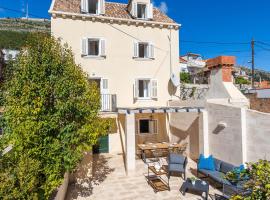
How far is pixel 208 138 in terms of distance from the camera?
15.0 meters

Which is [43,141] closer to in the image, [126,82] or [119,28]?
[126,82]

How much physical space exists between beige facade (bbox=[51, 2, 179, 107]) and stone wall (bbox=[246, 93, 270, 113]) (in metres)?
6.81

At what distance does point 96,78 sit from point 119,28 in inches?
200

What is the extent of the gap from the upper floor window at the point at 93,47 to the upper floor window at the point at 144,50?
3.09 m

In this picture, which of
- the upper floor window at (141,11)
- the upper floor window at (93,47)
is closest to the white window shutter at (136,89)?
the upper floor window at (93,47)

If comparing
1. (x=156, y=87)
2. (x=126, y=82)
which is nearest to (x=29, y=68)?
(x=126, y=82)

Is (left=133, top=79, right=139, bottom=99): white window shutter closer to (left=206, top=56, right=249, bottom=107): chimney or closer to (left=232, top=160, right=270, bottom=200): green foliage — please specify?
(left=206, top=56, right=249, bottom=107): chimney

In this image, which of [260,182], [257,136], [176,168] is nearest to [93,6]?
[176,168]

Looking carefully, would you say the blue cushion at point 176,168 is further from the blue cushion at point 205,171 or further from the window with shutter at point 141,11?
the window with shutter at point 141,11

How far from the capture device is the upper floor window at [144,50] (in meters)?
19.8

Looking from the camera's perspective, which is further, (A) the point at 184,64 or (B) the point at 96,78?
(A) the point at 184,64

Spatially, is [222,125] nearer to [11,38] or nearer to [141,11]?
[141,11]

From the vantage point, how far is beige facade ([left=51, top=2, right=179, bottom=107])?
1816 centimetres

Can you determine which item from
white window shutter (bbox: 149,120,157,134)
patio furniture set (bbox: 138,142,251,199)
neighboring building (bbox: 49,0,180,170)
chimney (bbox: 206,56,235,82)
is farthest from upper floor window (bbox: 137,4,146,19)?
patio furniture set (bbox: 138,142,251,199)
